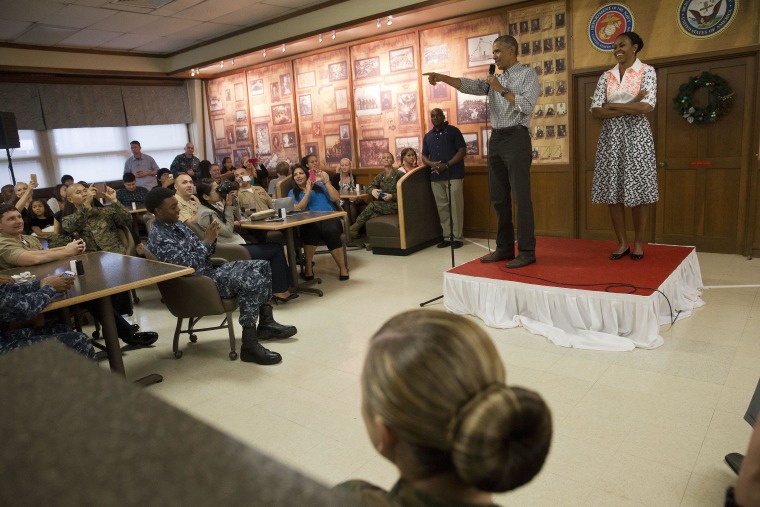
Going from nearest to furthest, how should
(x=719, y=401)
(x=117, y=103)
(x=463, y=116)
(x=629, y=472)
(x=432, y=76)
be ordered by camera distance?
(x=629, y=472) < (x=719, y=401) < (x=432, y=76) < (x=463, y=116) < (x=117, y=103)

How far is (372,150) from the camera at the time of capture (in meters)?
8.02

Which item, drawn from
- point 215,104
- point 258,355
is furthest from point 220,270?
point 215,104

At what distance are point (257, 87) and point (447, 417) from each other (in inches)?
373

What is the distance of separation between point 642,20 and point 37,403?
20.0 feet

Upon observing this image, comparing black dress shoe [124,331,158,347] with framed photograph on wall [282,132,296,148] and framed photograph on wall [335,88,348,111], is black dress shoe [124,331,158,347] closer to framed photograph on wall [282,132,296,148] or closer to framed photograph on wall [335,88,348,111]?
framed photograph on wall [335,88,348,111]

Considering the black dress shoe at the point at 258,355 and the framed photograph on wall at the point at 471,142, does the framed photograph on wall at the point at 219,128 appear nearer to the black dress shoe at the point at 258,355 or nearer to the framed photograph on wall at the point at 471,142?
the framed photograph on wall at the point at 471,142

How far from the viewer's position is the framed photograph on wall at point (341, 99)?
26.7 ft

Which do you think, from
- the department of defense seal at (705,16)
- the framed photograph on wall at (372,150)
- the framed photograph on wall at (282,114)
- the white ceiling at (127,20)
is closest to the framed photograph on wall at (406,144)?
the framed photograph on wall at (372,150)

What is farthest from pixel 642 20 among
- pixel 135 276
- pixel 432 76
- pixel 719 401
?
pixel 135 276

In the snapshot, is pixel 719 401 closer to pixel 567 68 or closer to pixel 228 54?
pixel 567 68

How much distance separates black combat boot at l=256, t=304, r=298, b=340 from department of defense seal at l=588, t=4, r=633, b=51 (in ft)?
14.0

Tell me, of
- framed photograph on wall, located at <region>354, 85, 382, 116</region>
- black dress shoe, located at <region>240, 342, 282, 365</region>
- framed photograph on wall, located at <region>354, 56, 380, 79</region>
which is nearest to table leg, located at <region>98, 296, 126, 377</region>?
black dress shoe, located at <region>240, 342, 282, 365</region>

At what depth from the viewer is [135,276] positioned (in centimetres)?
312

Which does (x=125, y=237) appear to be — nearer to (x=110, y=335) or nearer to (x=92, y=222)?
(x=92, y=222)
